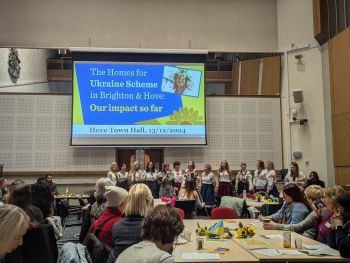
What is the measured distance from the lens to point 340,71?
10.0 meters

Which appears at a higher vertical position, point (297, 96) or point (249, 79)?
point (249, 79)

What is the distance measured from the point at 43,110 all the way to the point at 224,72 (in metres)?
5.82

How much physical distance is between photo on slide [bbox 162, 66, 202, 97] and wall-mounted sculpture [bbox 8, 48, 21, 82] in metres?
4.51

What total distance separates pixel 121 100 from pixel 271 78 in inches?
196

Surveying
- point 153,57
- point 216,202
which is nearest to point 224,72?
point 153,57

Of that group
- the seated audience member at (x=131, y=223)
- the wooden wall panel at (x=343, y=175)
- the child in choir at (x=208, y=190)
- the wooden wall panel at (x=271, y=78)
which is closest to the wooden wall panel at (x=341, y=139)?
the wooden wall panel at (x=343, y=175)

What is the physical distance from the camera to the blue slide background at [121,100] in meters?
11.0

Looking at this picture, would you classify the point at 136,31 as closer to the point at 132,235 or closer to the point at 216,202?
the point at 216,202

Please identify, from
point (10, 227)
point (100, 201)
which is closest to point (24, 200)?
point (10, 227)

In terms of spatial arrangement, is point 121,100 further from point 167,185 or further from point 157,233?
point 157,233

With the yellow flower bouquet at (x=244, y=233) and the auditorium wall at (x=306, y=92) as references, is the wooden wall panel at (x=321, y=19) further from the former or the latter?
the yellow flower bouquet at (x=244, y=233)

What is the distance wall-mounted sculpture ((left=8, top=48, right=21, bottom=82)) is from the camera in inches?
450

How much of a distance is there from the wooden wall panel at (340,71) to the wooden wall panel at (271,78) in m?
2.01

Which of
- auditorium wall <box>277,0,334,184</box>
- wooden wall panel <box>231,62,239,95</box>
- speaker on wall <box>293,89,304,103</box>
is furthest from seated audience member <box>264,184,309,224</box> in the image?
wooden wall panel <box>231,62,239,95</box>
